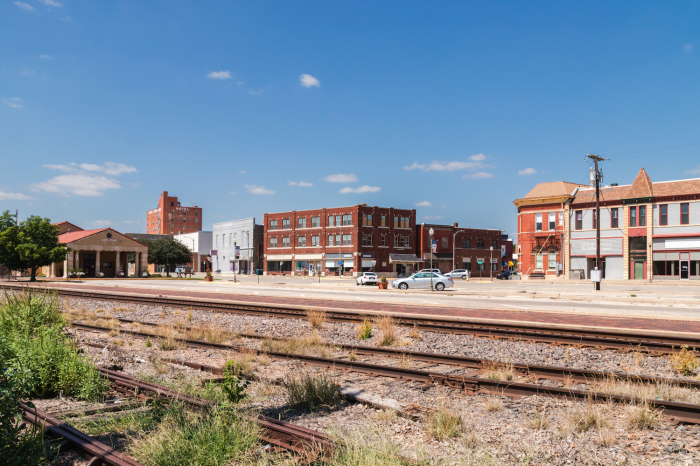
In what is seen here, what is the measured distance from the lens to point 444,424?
5.88 meters

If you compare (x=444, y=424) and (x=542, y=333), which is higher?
(x=444, y=424)

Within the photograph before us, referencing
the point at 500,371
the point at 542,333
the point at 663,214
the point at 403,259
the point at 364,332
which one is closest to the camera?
the point at 500,371

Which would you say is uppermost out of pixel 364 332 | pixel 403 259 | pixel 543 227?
pixel 543 227

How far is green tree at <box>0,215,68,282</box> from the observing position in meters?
51.4

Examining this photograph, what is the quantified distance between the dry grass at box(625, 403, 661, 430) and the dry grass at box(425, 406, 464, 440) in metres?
2.19

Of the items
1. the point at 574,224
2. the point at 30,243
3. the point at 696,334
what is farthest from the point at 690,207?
the point at 30,243

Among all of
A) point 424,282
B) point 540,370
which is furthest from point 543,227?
point 540,370

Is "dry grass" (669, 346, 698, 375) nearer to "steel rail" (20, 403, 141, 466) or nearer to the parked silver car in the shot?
"steel rail" (20, 403, 141, 466)

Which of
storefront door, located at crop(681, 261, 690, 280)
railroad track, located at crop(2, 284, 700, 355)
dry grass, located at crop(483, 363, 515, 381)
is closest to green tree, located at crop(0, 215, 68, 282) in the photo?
railroad track, located at crop(2, 284, 700, 355)

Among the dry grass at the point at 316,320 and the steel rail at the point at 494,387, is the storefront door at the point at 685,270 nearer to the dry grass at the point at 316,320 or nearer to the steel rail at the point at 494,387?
the dry grass at the point at 316,320

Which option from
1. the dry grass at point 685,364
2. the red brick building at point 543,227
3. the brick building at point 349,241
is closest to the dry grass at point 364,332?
the dry grass at point 685,364

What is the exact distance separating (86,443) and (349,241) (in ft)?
245

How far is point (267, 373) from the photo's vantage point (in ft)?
30.9

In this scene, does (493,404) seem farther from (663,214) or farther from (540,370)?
(663,214)
